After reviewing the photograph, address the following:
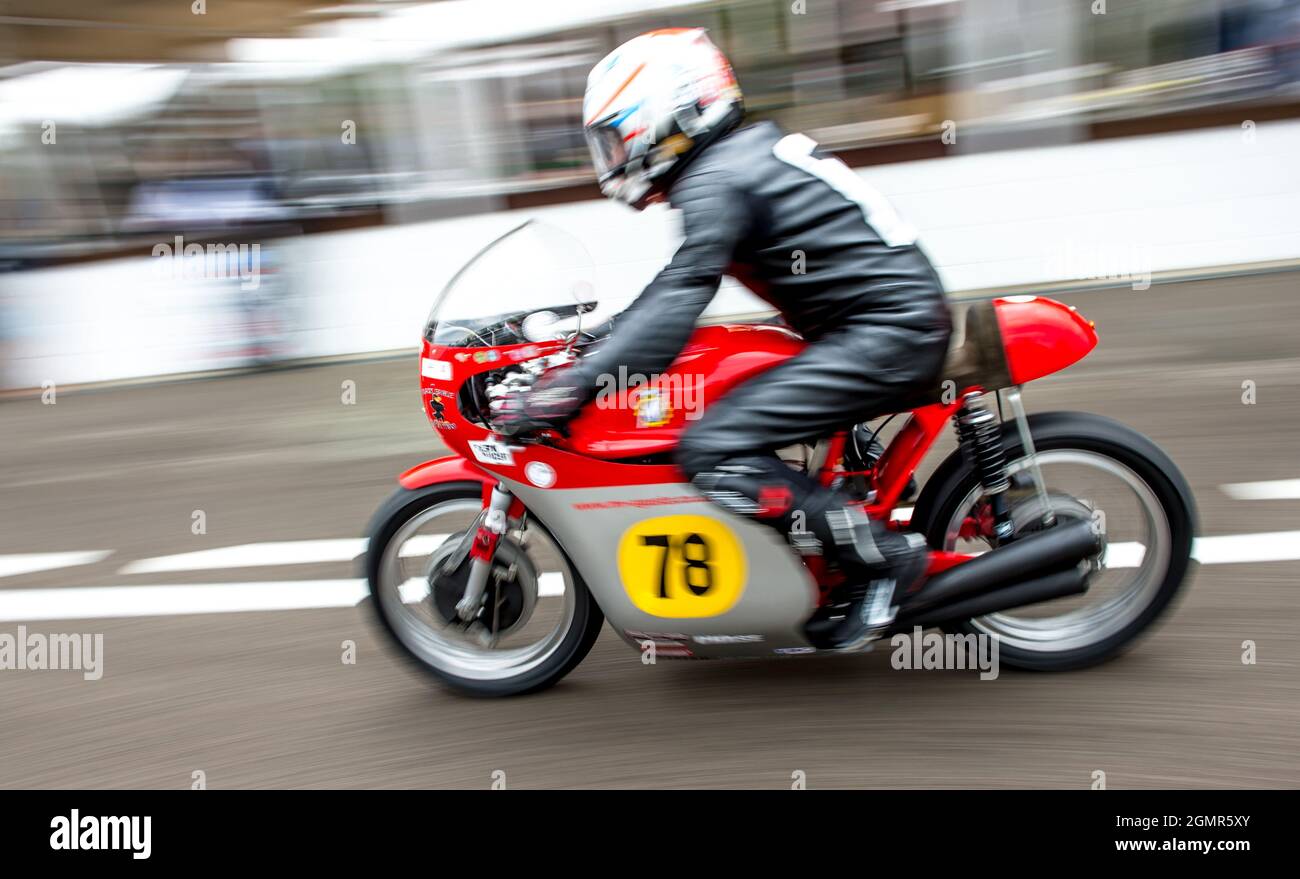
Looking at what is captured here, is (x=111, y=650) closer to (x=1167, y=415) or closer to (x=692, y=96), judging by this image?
(x=692, y=96)

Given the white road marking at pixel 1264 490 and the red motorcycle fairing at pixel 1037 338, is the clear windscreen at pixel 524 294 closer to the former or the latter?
the red motorcycle fairing at pixel 1037 338

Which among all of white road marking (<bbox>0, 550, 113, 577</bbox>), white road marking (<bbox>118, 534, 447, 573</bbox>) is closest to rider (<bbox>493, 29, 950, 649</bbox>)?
white road marking (<bbox>118, 534, 447, 573</bbox>)

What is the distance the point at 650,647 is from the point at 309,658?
1.45 m

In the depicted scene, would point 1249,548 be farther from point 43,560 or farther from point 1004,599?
point 43,560

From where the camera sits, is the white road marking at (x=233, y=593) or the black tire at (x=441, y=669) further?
the white road marking at (x=233, y=593)

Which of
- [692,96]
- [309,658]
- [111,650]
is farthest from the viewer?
[111,650]

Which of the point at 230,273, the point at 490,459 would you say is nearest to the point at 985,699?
the point at 490,459

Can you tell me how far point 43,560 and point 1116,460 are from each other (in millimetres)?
4889

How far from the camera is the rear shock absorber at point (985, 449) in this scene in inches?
126

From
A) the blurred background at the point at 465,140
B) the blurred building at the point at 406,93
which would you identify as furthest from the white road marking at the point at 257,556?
the blurred building at the point at 406,93

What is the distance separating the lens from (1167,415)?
605cm

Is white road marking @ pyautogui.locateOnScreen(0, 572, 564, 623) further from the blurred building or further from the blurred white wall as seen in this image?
→ the blurred building

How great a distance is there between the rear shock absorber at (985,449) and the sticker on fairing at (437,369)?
4.65ft

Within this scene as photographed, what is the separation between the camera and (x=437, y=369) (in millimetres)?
3311
